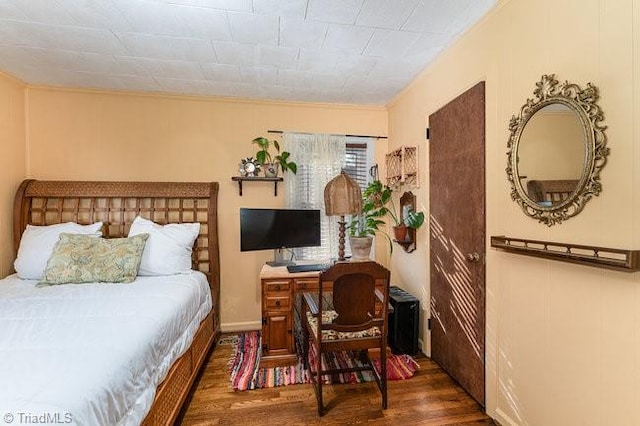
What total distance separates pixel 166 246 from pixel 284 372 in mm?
1519

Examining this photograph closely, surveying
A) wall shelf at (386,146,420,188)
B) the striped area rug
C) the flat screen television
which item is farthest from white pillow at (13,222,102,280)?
wall shelf at (386,146,420,188)

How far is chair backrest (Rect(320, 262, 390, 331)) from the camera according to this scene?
1.83 m

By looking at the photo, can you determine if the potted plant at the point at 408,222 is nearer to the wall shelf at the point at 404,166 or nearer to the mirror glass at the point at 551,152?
the wall shelf at the point at 404,166

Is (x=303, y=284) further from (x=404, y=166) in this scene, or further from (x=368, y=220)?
(x=404, y=166)

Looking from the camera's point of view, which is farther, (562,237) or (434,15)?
(434,15)

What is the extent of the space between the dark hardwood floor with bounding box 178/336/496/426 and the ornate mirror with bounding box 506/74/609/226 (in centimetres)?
143

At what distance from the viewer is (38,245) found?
2.49m

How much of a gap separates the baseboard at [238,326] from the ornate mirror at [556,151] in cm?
279

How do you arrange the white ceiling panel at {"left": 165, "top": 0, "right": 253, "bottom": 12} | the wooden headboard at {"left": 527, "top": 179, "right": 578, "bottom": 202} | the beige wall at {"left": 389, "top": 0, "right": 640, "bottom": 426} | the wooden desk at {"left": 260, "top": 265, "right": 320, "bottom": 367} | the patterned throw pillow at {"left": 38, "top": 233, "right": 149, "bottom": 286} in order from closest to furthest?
the beige wall at {"left": 389, "top": 0, "right": 640, "bottom": 426}, the wooden headboard at {"left": 527, "top": 179, "right": 578, "bottom": 202}, the white ceiling panel at {"left": 165, "top": 0, "right": 253, "bottom": 12}, the patterned throw pillow at {"left": 38, "top": 233, "right": 149, "bottom": 286}, the wooden desk at {"left": 260, "top": 265, "right": 320, "bottom": 367}

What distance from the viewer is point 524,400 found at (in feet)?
5.35

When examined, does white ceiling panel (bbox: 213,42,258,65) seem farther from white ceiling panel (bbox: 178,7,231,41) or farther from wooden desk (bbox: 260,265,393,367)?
wooden desk (bbox: 260,265,393,367)

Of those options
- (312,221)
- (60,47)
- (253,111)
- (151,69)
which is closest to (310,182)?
(312,221)

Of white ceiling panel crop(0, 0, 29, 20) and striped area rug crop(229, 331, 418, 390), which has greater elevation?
white ceiling panel crop(0, 0, 29, 20)

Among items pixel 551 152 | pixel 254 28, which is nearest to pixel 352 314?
pixel 551 152
